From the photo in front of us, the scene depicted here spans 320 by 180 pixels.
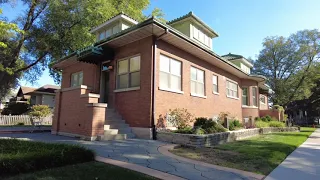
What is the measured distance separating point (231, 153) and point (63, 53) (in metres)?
19.8

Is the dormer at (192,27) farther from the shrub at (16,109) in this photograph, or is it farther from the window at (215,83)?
the shrub at (16,109)

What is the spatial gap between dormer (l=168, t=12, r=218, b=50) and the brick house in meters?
0.07

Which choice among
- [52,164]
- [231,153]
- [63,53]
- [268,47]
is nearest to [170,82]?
[231,153]

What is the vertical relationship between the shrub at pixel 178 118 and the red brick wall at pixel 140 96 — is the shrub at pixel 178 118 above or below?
below

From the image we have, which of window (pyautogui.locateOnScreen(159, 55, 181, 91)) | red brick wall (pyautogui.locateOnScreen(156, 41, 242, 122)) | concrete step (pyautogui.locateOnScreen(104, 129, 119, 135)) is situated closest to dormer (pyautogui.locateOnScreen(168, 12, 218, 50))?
red brick wall (pyautogui.locateOnScreen(156, 41, 242, 122))

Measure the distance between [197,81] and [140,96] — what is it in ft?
15.6

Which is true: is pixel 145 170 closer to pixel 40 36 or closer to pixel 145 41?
pixel 145 41

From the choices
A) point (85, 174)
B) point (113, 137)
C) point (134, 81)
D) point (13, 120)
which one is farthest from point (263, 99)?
point (85, 174)

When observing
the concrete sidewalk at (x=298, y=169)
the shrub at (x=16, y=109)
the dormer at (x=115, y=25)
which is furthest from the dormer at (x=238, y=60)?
the shrub at (x=16, y=109)

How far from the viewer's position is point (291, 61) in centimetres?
3769

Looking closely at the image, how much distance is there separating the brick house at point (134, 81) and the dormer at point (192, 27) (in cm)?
7

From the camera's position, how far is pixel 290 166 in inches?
242

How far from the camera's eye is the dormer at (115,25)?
1330cm

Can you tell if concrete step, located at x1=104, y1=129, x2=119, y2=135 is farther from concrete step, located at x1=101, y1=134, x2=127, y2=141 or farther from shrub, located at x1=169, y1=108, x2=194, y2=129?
shrub, located at x1=169, y1=108, x2=194, y2=129
